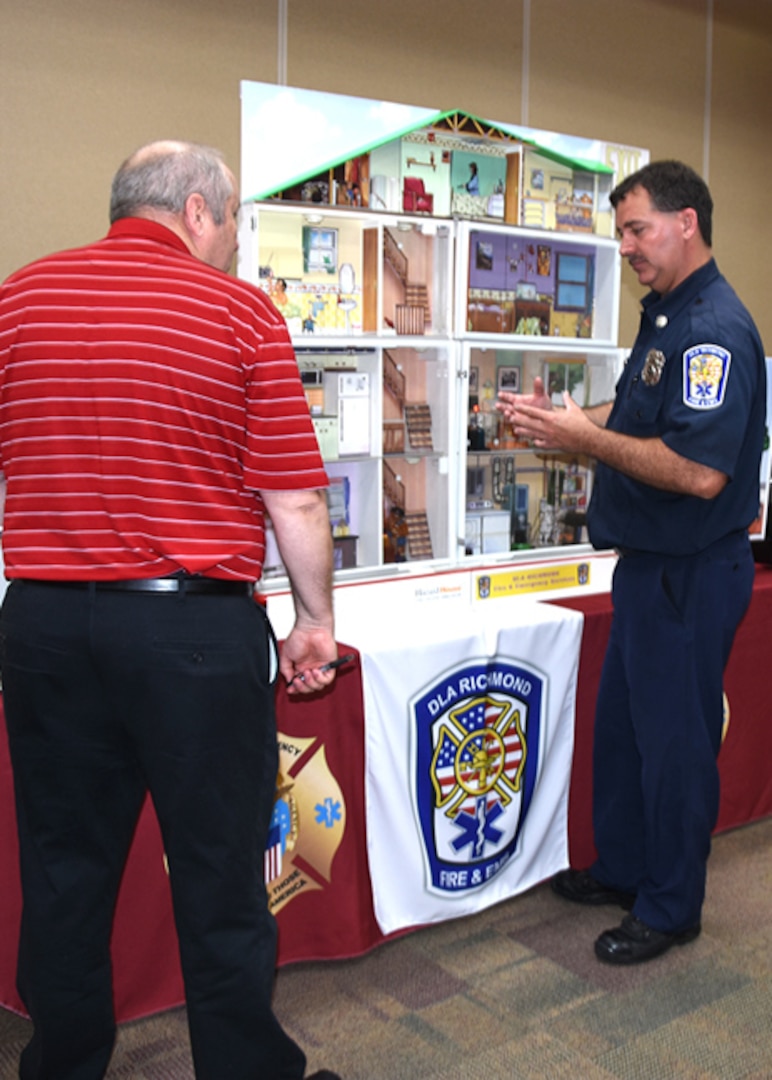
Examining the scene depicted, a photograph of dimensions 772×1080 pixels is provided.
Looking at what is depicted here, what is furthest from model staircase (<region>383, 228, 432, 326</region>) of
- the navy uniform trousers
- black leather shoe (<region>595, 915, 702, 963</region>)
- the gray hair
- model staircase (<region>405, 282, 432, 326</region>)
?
black leather shoe (<region>595, 915, 702, 963</region>)

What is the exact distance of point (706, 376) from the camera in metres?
2.40

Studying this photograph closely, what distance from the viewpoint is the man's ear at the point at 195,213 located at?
169 cm

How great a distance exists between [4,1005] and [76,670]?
99 cm

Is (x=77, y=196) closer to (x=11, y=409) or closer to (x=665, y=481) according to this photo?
(x=11, y=409)

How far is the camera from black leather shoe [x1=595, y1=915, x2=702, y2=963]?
2598 mm

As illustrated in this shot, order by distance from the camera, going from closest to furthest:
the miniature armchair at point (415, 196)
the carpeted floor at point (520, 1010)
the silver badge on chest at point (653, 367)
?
the carpeted floor at point (520, 1010) < the silver badge on chest at point (653, 367) < the miniature armchair at point (415, 196)

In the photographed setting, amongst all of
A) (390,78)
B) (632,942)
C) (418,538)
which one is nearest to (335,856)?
(632,942)

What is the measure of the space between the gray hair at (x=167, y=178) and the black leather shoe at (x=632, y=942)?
6.55 feet

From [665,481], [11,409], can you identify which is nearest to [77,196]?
[11,409]

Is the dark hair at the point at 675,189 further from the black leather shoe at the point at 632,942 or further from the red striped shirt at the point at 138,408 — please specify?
the black leather shoe at the point at 632,942

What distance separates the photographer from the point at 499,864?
9.16 ft

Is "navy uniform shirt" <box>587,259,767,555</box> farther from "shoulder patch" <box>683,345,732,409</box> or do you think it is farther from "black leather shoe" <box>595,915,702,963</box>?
"black leather shoe" <box>595,915,702,963</box>

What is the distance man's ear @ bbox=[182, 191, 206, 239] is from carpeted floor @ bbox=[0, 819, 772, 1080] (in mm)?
1662

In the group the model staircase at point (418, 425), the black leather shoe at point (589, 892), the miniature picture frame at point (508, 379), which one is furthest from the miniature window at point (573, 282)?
the black leather shoe at point (589, 892)
